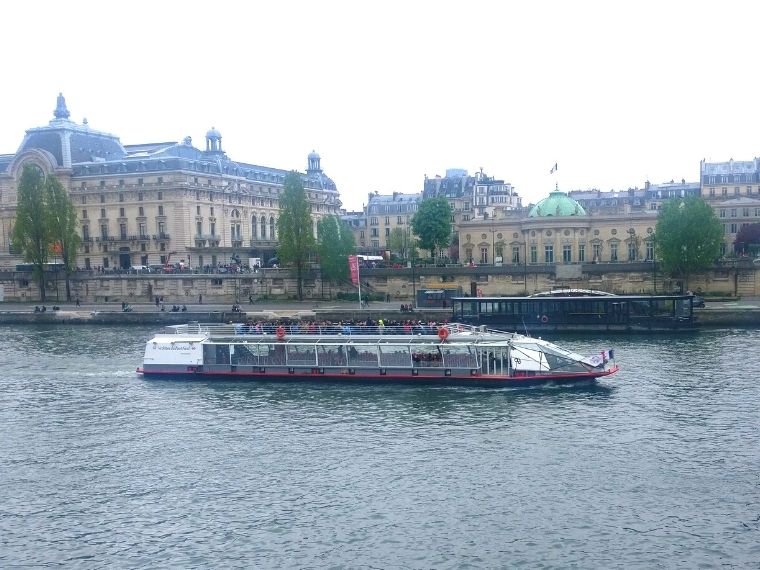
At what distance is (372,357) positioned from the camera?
49562 millimetres

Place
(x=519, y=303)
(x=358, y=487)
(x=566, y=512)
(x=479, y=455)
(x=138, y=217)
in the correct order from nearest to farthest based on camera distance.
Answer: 1. (x=566, y=512)
2. (x=358, y=487)
3. (x=479, y=455)
4. (x=519, y=303)
5. (x=138, y=217)

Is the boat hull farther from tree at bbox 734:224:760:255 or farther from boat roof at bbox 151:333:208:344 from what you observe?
tree at bbox 734:224:760:255

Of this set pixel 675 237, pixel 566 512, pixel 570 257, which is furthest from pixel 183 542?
pixel 570 257

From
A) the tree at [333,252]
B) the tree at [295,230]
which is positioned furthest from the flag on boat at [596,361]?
the tree at [295,230]

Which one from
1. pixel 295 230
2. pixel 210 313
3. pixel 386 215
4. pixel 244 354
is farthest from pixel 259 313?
pixel 386 215

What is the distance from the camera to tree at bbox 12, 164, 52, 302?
99.6 metres

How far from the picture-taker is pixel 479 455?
3319 cm

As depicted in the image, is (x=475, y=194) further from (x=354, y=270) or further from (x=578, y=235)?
(x=354, y=270)

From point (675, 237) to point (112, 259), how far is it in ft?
245

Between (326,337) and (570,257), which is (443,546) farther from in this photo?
(570,257)

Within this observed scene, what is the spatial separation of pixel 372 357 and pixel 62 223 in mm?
64506

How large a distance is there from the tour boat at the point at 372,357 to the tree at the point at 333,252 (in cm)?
3891

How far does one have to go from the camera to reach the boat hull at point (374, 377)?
46.0m

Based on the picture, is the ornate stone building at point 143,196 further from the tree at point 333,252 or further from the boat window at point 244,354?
the boat window at point 244,354
